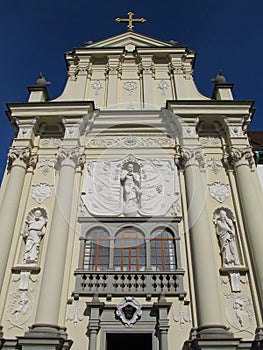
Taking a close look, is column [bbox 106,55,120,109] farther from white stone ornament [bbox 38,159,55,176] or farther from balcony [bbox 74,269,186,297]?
balcony [bbox 74,269,186,297]

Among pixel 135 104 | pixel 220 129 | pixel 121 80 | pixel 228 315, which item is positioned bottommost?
pixel 228 315

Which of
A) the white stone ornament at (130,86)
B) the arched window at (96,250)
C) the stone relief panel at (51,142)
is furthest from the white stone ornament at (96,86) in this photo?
the arched window at (96,250)

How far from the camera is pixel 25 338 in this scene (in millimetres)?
9852

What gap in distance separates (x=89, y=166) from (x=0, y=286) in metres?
5.48

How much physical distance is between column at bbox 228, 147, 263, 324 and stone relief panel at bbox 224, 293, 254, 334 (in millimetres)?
442

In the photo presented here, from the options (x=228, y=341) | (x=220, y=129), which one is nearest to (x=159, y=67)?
(x=220, y=129)

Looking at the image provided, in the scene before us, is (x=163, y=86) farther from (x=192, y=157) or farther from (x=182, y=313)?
(x=182, y=313)

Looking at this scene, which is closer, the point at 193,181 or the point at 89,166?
the point at 193,181

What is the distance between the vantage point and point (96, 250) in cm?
1242

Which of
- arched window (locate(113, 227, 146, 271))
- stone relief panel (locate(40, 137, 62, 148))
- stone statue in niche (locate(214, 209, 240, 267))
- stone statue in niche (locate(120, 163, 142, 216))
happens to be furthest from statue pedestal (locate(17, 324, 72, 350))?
stone relief panel (locate(40, 137, 62, 148))

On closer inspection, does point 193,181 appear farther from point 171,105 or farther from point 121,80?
point 121,80

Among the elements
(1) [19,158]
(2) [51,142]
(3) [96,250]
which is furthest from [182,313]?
(2) [51,142]

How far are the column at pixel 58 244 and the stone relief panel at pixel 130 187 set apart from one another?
747 mm

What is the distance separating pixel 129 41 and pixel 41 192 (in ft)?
33.6
